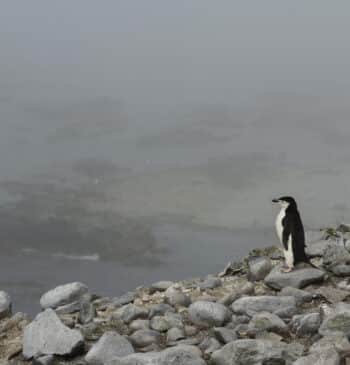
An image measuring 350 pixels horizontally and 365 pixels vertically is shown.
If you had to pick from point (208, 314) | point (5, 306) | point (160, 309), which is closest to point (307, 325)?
Answer: point (208, 314)

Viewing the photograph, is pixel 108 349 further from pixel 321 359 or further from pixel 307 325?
pixel 321 359

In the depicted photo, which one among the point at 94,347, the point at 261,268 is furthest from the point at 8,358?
the point at 261,268

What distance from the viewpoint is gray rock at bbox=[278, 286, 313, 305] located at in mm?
11812

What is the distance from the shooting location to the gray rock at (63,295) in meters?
13.0

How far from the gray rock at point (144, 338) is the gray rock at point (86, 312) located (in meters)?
1.37

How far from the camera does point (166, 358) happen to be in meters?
9.23

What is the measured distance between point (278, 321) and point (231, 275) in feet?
13.4

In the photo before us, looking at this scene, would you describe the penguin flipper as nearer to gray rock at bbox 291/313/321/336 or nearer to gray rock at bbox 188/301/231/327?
gray rock at bbox 188/301/231/327

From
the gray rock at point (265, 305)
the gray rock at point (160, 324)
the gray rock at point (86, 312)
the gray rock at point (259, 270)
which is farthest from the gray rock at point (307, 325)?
the gray rock at point (86, 312)

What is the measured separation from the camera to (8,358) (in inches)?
433

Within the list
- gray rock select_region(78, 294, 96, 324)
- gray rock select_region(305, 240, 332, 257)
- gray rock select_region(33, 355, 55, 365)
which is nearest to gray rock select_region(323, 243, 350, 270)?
gray rock select_region(305, 240, 332, 257)

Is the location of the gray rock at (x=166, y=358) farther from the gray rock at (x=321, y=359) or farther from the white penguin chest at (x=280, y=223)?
the white penguin chest at (x=280, y=223)

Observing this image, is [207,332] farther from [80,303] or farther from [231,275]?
[231,275]

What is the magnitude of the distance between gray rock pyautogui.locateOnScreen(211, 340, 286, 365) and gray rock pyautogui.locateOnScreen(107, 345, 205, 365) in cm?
29
